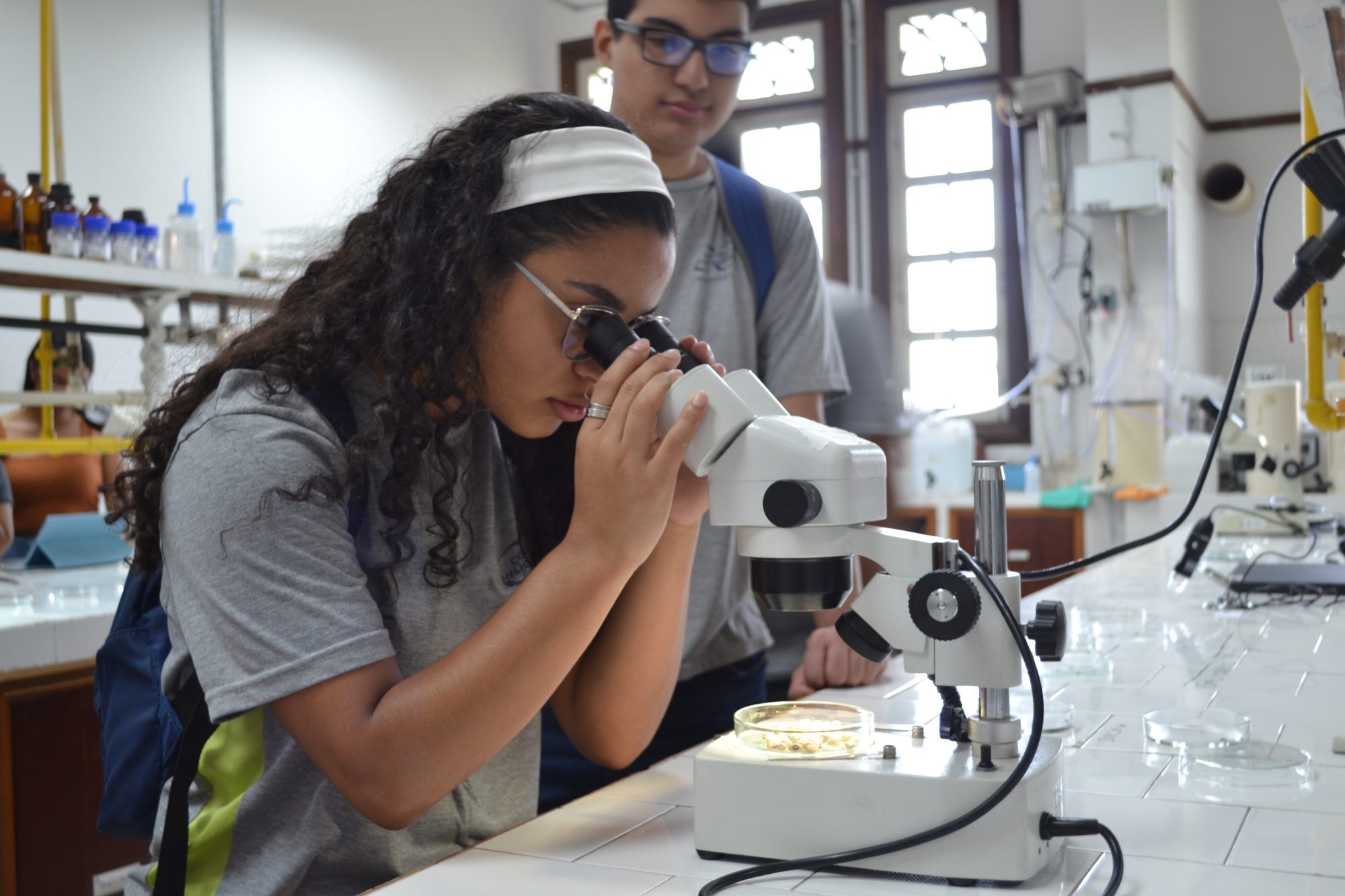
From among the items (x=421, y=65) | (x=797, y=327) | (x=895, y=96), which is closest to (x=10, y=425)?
(x=797, y=327)

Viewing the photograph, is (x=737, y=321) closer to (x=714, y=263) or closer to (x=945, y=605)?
(x=714, y=263)

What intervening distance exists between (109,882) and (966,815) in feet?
6.01

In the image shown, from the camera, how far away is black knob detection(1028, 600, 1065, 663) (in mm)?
777

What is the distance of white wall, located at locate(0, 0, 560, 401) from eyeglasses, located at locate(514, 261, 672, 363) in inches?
129

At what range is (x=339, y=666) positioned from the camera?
2.74 feet

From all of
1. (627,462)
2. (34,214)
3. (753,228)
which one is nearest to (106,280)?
(34,214)

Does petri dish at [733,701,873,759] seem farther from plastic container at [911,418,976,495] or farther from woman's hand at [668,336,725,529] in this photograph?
plastic container at [911,418,976,495]

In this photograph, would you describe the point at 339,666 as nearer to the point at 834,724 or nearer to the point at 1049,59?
the point at 834,724

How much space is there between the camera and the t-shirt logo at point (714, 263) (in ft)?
5.17

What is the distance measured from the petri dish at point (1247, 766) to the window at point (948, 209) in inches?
188

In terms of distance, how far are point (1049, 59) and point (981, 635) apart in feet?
18.0

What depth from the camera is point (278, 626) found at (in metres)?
0.84

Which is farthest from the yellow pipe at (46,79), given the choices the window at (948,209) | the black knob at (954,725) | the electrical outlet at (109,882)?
the window at (948,209)

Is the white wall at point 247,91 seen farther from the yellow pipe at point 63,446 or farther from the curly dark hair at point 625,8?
the curly dark hair at point 625,8
